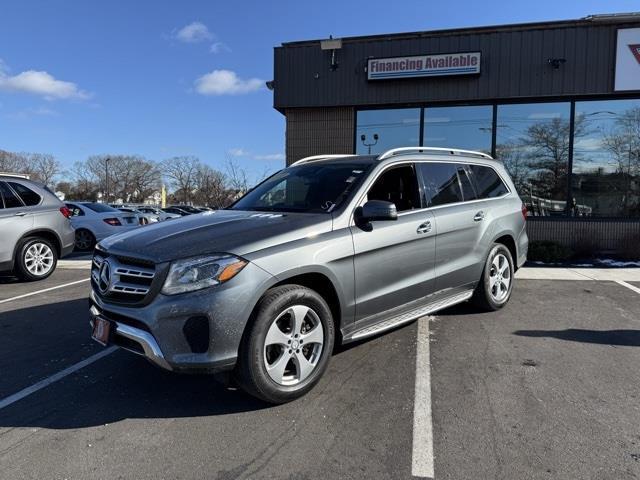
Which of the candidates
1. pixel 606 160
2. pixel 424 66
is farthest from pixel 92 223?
pixel 606 160

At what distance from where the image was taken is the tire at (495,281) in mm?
5438

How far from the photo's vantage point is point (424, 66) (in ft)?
38.7

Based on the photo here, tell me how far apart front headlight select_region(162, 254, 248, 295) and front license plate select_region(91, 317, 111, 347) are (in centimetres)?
59

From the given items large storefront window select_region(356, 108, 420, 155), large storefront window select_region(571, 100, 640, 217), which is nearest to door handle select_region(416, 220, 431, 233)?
large storefront window select_region(356, 108, 420, 155)

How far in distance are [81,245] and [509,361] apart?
A: 37.0ft

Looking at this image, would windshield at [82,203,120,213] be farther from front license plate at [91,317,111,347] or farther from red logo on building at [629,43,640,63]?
red logo on building at [629,43,640,63]

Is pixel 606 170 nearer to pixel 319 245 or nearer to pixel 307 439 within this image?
pixel 319 245

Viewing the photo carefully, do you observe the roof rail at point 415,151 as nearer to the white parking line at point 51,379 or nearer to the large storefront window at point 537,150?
the white parking line at point 51,379

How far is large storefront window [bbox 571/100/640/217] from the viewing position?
11445 millimetres

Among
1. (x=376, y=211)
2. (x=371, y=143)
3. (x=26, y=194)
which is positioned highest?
(x=371, y=143)

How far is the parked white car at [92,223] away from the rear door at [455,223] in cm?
954

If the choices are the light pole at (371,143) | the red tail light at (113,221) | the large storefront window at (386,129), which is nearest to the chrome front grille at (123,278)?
the red tail light at (113,221)

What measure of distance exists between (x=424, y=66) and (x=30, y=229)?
9.15 m

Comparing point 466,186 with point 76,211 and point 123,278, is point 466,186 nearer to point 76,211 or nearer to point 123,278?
point 123,278
